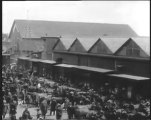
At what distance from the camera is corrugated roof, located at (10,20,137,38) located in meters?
58.7

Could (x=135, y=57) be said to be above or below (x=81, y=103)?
above

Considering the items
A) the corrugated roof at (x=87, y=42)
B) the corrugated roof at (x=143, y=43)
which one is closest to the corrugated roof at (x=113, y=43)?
the corrugated roof at (x=143, y=43)

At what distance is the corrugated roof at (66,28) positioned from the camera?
58.7 meters

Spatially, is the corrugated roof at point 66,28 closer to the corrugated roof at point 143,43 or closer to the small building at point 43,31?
the small building at point 43,31

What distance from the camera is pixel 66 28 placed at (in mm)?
62312

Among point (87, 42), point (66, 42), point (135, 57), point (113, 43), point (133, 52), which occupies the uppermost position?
point (66, 42)

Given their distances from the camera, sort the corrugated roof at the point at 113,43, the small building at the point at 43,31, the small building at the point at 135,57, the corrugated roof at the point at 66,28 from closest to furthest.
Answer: the small building at the point at 135,57, the corrugated roof at the point at 113,43, the small building at the point at 43,31, the corrugated roof at the point at 66,28

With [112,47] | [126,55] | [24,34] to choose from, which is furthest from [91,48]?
[24,34]

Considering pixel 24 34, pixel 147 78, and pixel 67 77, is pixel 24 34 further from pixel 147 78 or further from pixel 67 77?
pixel 147 78

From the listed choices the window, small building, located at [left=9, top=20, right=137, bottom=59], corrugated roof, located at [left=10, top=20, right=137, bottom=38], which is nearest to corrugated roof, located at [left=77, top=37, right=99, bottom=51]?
the window

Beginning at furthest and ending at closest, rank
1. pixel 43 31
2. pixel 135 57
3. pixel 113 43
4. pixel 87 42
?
pixel 43 31
pixel 87 42
pixel 113 43
pixel 135 57

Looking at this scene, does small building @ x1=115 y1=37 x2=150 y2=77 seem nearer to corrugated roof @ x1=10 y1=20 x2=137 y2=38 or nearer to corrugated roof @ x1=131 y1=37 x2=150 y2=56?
corrugated roof @ x1=131 y1=37 x2=150 y2=56

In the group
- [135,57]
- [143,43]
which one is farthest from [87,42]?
[143,43]

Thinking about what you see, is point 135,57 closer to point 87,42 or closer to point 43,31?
point 87,42
